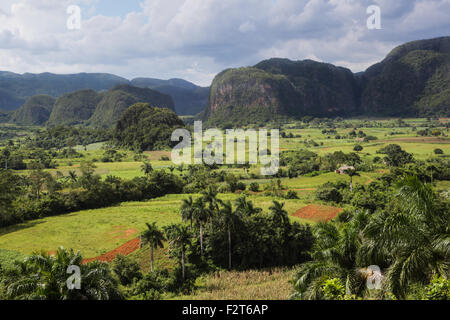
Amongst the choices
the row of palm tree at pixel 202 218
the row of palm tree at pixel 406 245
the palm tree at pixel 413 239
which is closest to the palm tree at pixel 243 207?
the row of palm tree at pixel 202 218

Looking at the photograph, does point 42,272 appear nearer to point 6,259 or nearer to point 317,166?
point 6,259

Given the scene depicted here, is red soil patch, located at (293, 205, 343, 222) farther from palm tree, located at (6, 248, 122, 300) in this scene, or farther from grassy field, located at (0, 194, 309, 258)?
palm tree, located at (6, 248, 122, 300)

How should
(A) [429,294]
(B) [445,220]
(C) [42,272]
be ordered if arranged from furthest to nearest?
(C) [42,272] → (B) [445,220] → (A) [429,294]

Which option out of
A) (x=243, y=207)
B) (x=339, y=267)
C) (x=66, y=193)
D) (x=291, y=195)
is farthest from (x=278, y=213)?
(x=66, y=193)

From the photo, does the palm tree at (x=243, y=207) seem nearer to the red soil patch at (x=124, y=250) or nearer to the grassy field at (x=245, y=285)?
the grassy field at (x=245, y=285)

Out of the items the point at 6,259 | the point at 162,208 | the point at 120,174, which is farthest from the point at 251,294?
the point at 120,174

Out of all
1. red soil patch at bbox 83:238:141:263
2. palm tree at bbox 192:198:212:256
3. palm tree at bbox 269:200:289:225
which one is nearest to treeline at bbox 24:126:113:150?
red soil patch at bbox 83:238:141:263
